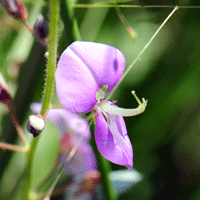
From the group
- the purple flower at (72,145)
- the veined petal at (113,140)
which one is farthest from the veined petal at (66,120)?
the veined petal at (113,140)

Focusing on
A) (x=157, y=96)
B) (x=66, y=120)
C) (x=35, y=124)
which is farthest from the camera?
(x=157, y=96)

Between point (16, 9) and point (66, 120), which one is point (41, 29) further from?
point (66, 120)

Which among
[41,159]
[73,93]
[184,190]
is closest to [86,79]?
[73,93]

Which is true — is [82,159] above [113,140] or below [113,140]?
below

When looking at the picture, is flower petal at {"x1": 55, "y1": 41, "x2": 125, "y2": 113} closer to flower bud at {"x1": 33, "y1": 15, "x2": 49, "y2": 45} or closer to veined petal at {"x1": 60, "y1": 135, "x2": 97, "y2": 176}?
flower bud at {"x1": 33, "y1": 15, "x2": 49, "y2": 45}

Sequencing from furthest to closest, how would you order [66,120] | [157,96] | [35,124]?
1. [157,96]
2. [66,120]
3. [35,124]

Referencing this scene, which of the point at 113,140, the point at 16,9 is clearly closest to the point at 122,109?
the point at 113,140

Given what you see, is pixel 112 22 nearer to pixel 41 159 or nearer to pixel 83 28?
pixel 83 28

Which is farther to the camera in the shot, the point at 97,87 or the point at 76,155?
the point at 76,155
